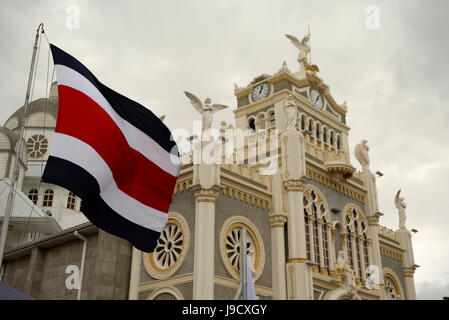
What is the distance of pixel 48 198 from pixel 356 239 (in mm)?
24702

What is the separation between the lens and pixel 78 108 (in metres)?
9.41

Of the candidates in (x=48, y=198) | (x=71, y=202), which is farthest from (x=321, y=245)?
(x=48, y=198)

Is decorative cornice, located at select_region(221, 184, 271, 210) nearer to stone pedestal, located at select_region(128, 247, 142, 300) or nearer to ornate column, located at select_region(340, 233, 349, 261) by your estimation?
stone pedestal, located at select_region(128, 247, 142, 300)

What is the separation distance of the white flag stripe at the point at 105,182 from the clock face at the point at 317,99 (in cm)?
2529

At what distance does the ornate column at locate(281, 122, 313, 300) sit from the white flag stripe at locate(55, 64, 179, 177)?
1486 centimetres

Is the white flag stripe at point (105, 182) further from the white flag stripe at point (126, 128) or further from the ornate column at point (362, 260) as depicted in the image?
the ornate column at point (362, 260)

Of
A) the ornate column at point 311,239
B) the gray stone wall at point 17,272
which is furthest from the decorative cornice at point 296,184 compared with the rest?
the gray stone wall at point 17,272

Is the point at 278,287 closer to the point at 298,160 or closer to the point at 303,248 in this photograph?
the point at 303,248

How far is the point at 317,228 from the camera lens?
27125 millimetres

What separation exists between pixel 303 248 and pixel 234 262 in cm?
381

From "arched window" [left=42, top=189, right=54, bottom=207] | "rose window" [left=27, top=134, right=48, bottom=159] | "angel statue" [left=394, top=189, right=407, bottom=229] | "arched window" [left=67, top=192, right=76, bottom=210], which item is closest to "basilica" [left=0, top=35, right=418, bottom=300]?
"angel statue" [left=394, top=189, right=407, bottom=229]

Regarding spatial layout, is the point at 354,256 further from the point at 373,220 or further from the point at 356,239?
the point at 373,220

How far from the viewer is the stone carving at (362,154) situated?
3262cm
